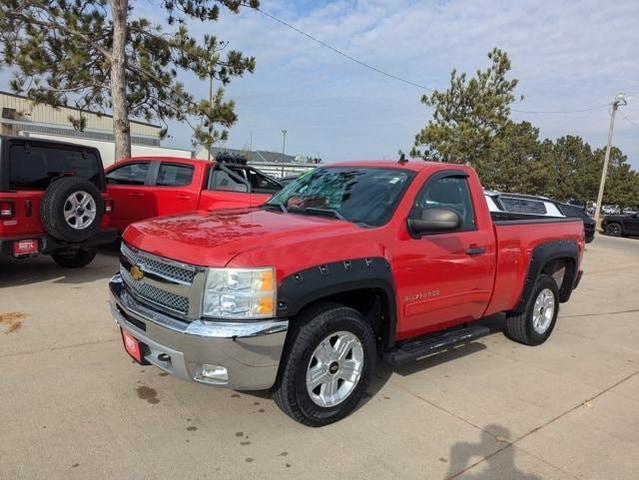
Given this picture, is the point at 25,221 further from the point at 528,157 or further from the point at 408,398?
the point at 528,157

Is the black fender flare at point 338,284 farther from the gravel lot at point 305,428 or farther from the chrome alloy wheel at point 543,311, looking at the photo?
the chrome alloy wheel at point 543,311

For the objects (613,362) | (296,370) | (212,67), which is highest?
(212,67)

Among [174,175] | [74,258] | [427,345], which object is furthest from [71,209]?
[427,345]

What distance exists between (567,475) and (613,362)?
269cm

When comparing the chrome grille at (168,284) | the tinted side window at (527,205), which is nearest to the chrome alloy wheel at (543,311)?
the chrome grille at (168,284)

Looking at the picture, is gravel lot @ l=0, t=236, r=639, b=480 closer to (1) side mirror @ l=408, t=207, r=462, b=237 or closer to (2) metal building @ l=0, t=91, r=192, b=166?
(1) side mirror @ l=408, t=207, r=462, b=237

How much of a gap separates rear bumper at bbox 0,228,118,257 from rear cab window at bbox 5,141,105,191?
629mm

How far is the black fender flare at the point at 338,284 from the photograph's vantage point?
318 centimetres

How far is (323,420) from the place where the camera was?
11.5 feet

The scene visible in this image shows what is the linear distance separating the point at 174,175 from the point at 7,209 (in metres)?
3.13

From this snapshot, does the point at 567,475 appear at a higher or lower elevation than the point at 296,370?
lower

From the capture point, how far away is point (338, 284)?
3402mm

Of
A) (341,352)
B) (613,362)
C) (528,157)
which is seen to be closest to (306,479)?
(341,352)

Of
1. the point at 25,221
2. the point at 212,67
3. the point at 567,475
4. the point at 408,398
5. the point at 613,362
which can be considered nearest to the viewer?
the point at 567,475
